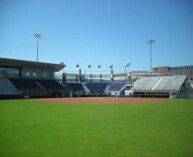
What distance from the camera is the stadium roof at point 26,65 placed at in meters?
61.0

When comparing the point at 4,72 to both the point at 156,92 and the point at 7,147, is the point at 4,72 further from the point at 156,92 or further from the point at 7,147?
the point at 7,147

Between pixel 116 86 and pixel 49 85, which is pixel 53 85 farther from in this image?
pixel 116 86

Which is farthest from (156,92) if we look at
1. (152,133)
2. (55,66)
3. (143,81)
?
(152,133)

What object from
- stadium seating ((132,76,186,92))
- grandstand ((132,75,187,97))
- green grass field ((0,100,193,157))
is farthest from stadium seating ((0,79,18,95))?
green grass field ((0,100,193,157))

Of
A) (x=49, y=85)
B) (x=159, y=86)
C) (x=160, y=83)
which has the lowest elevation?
(x=159, y=86)

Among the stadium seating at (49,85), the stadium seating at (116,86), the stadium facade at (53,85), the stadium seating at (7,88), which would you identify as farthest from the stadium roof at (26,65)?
the stadium seating at (116,86)

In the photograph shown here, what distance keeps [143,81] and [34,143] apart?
67924 mm

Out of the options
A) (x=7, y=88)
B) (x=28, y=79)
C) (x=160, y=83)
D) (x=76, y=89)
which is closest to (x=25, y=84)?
(x=28, y=79)

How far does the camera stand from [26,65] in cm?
6712

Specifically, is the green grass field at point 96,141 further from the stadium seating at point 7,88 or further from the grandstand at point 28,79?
the stadium seating at point 7,88

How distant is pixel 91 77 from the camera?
100250mm

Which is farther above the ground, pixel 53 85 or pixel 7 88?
pixel 53 85

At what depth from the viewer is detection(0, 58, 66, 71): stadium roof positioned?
61.0 meters

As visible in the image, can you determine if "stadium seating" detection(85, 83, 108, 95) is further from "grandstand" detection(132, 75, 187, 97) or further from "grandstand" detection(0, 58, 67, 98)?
"grandstand" detection(132, 75, 187, 97)
